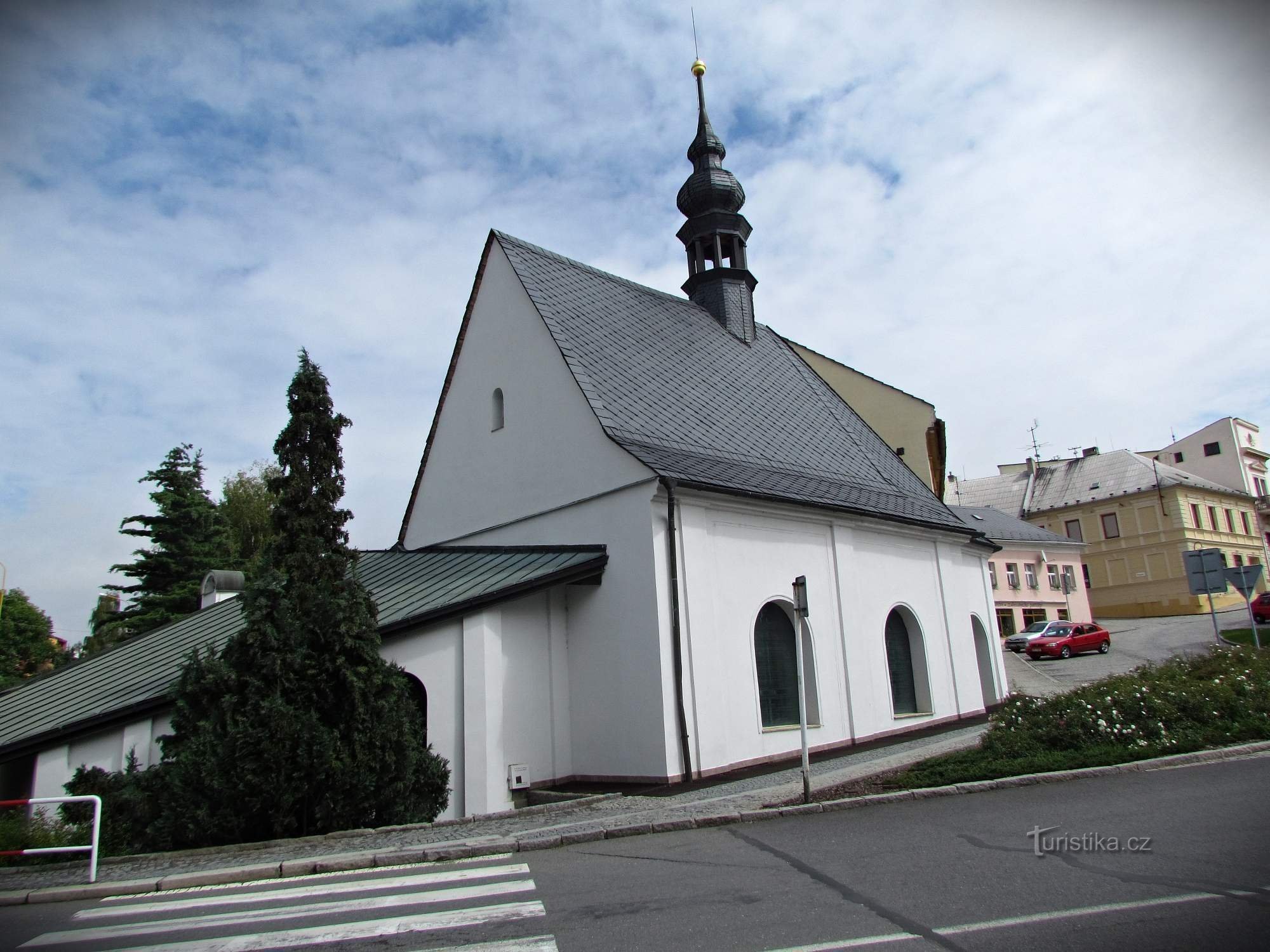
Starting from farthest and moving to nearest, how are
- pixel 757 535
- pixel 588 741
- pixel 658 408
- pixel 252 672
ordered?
pixel 658 408, pixel 757 535, pixel 588 741, pixel 252 672

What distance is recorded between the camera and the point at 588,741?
13.4 m

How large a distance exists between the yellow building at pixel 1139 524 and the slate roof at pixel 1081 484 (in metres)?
0.06

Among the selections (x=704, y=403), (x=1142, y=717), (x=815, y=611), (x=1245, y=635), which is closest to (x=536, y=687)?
(x=815, y=611)

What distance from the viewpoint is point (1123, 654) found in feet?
103

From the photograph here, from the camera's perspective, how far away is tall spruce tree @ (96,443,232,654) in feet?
96.9

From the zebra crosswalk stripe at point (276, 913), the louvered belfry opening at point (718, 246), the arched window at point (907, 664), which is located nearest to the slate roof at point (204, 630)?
the zebra crosswalk stripe at point (276, 913)

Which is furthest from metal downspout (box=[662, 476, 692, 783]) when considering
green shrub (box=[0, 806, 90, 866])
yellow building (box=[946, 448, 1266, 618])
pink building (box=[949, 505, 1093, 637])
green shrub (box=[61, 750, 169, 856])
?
yellow building (box=[946, 448, 1266, 618])

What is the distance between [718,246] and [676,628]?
1295cm

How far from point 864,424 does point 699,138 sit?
29.8 ft

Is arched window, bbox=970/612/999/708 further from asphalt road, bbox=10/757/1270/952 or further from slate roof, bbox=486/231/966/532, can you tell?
asphalt road, bbox=10/757/1270/952

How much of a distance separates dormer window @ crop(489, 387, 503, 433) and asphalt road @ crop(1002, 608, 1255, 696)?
40.3 ft

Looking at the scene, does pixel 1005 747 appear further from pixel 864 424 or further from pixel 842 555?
pixel 864 424

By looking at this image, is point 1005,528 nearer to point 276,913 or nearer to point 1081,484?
point 1081,484

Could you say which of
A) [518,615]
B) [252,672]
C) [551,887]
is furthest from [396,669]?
[551,887]
